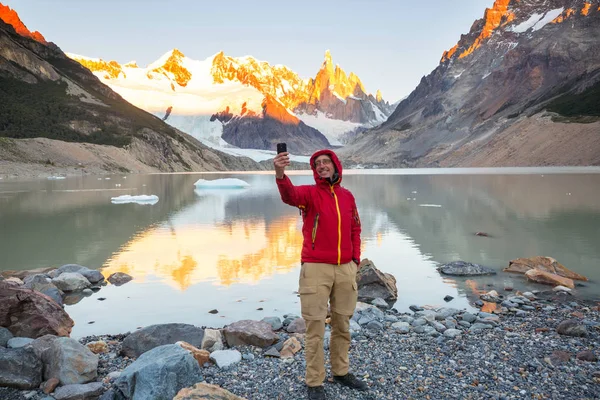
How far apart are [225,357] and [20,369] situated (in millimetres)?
2577

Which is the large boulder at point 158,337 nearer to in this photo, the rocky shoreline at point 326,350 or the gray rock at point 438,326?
the rocky shoreline at point 326,350

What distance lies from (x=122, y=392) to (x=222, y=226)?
1794cm

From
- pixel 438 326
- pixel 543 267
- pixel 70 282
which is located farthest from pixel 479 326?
pixel 70 282

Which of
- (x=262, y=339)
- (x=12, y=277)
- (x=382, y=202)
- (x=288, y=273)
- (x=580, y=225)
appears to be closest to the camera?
(x=262, y=339)

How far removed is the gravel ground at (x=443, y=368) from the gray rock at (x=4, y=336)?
1.16 metres

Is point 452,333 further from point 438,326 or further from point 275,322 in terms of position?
point 275,322

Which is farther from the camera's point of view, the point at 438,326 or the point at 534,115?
the point at 534,115

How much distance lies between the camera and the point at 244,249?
16891 mm

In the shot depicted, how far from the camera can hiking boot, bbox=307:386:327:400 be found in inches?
216

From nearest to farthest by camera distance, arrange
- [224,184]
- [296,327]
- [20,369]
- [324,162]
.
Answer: [324,162]
[20,369]
[296,327]
[224,184]

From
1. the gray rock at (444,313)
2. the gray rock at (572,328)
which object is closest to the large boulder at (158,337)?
the gray rock at (444,313)

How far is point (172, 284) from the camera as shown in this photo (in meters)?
12.1

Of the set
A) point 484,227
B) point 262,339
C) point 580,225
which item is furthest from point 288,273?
point 580,225

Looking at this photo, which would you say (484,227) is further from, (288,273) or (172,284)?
(172,284)
